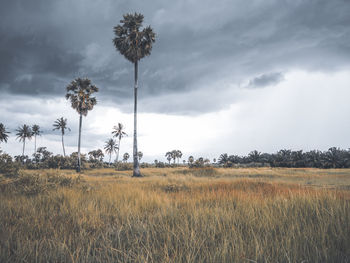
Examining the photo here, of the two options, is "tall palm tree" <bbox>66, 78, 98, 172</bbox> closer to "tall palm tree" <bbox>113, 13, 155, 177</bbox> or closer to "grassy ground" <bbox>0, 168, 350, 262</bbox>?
"tall palm tree" <bbox>113, 13, 155, 177</bbox>

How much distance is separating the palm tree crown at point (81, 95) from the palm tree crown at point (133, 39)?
12.3 m

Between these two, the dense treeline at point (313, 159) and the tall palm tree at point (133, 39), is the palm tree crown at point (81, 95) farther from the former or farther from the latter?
the dense treeline at point (313, 159)

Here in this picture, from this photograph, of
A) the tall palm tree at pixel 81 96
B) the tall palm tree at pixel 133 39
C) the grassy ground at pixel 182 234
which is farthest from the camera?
the tall palm tree at pixel 81 96

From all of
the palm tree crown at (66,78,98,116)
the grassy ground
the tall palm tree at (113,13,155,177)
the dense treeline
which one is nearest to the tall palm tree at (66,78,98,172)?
the palm tree crown at (66,78,98,116)

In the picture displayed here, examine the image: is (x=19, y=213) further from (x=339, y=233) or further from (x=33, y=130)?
(x=33, y=130)

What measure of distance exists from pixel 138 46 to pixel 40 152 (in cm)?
8355

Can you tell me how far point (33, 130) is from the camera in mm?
72250

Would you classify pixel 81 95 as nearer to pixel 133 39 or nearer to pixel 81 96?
pixel 81 96

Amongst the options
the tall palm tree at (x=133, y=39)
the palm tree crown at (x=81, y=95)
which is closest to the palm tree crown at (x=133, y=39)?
the tall palm tree at (x=133, y=39)

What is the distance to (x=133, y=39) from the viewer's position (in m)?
22.8

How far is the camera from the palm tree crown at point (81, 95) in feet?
104

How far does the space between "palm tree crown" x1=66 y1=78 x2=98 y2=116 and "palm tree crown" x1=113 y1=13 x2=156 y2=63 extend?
40.4 ft

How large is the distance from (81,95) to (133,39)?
15.5 meters

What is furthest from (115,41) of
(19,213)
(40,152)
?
(40,152)
